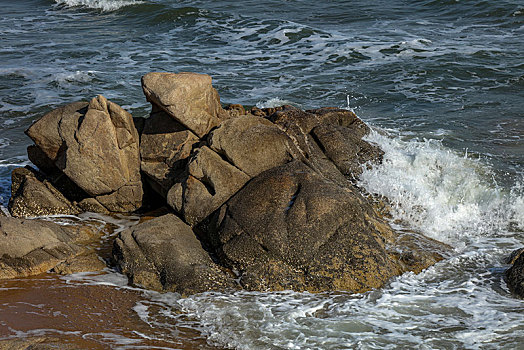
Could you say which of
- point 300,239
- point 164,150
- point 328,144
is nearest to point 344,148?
point 328,144

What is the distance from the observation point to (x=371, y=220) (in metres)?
6.60

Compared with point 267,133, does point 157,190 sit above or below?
below

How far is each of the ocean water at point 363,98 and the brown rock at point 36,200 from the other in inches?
26.4

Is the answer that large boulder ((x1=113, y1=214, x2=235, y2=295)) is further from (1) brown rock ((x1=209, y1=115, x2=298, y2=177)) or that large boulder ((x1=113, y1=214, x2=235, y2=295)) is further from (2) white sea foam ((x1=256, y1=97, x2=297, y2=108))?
(2) white sea foam ((x1=256, y1=97, x2=297, y2=108))

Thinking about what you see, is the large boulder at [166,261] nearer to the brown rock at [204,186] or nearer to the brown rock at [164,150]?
the brown rock at [204,186]

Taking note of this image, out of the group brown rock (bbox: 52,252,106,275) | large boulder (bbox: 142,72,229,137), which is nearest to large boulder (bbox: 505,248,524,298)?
large boulder (bbox: 142,72,229,137)

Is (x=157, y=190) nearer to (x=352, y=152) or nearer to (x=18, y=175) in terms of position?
(x=18, y=175)

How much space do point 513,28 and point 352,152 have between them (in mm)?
11559

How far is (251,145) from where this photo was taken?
683 centimetres

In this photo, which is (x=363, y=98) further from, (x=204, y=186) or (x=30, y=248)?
(x=30, y=248)

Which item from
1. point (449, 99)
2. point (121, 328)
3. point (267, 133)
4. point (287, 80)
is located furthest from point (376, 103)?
point (121, 328)

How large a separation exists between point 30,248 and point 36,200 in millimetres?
1492

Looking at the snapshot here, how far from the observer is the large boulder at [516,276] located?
5.73 m

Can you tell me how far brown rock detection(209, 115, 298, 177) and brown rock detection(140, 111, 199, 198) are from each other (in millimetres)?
541
